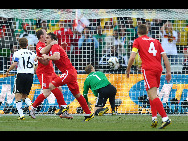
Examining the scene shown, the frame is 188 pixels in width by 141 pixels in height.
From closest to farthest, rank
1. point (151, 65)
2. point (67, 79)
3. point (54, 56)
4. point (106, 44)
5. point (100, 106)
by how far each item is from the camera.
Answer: point (151, 65), point (54, 56), point (67, 79), point (100, 106), point (106, 44)

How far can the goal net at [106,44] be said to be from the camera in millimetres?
14023

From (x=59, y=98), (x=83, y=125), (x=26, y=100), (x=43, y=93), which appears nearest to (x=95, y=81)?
(x=59, y=98)

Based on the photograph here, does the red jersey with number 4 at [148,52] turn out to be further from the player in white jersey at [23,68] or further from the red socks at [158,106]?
the player in white jersey at [23,68]

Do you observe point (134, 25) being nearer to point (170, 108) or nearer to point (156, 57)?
point (170, 108)

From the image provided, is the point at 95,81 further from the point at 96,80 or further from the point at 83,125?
the point at 83,125

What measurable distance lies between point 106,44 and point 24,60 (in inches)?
143

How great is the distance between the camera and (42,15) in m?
14.4

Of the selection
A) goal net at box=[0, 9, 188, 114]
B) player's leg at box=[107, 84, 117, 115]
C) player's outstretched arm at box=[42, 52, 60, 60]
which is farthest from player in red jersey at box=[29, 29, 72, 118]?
goal net at box=[0, 9, 188, 114]

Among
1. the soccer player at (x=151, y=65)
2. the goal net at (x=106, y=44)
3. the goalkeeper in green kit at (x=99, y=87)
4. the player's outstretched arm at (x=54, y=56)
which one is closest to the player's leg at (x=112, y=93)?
the goalkeeper in green kit at (x=99, y=87)

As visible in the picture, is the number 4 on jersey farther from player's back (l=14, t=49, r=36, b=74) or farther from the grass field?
player's back (l=14, t=49, r=36, b=74)

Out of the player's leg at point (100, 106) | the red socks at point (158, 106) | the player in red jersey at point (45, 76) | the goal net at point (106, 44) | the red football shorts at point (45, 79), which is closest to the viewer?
the red socks at point (158, 106)

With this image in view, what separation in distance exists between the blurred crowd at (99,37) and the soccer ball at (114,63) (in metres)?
0.23

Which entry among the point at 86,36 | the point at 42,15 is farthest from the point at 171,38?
the point at 42,15

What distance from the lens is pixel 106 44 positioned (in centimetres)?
1448
